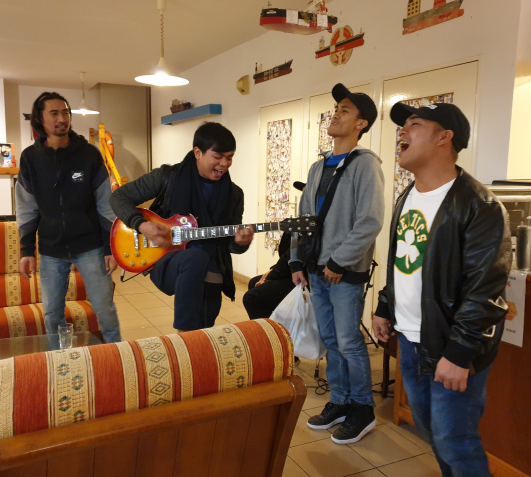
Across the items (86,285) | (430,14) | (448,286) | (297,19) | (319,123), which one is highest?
(430,14)

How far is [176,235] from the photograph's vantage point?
2.21m

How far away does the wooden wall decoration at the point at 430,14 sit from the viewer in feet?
9.93

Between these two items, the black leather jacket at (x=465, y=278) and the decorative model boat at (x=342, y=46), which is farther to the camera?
the decorative model boat at (x=342, y=46)

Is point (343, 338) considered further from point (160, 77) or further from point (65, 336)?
point (160, 77)

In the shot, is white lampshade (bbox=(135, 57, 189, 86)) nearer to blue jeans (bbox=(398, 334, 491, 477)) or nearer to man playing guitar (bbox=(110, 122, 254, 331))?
man playing guitar (bbox=(110, 122, 254, 331))

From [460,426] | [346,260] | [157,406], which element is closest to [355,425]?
[346,260]

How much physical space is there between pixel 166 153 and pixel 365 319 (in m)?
5.55

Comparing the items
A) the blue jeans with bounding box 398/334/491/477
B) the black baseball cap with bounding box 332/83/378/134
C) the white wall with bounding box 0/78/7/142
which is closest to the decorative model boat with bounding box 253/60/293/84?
the black baseball cap with bounding box 332/83/378/134

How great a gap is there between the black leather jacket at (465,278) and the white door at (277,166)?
11.0 ft

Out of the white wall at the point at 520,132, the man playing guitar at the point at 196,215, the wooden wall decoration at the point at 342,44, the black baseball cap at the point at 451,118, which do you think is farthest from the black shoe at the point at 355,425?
the wooden wall decoration at the point at 342,44

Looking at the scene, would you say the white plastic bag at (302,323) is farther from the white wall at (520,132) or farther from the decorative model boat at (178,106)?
the decorative model boat at (178,106)

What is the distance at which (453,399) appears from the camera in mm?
1404

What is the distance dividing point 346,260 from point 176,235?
2.69ft

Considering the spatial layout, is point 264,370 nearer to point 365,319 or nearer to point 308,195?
point 308,195
